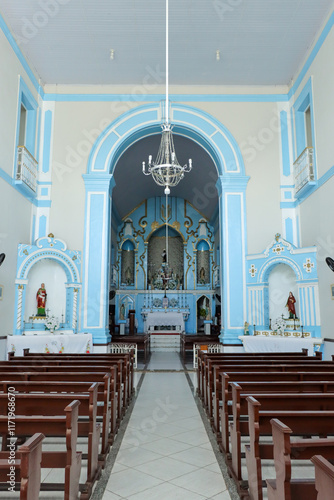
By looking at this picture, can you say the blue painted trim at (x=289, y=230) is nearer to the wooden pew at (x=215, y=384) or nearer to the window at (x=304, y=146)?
the window at (x=304, y=146)

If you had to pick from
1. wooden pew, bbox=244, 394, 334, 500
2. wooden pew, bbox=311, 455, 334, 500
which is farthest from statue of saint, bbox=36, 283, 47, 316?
wooden pew, bbox=311, 455, 334, 500

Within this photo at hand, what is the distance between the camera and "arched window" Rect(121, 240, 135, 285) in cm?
1966

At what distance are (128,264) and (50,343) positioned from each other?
1079cm

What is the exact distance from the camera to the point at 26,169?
32.7ft

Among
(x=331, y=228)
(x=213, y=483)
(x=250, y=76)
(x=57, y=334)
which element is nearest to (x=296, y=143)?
(x=250, y=76)

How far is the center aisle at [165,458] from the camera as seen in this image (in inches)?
129

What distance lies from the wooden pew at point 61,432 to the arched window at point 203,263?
55.1 feet

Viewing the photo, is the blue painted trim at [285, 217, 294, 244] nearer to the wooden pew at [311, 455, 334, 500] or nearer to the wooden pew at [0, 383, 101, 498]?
the wooden pew at [0, 383, 101, 498]

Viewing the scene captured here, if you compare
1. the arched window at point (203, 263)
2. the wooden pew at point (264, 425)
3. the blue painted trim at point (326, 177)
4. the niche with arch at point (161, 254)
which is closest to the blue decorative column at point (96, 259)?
the blue painted trim at point (326, 177)

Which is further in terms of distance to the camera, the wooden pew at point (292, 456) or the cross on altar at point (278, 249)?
the cross on altar at point (278, 249)

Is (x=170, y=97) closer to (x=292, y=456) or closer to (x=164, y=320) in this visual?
(x=164, y=320)

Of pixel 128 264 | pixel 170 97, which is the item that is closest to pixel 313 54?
pixel 170 97

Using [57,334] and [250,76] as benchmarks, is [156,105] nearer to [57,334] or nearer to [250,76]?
[250,76]

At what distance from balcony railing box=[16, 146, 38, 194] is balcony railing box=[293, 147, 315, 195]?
6.78 meters
